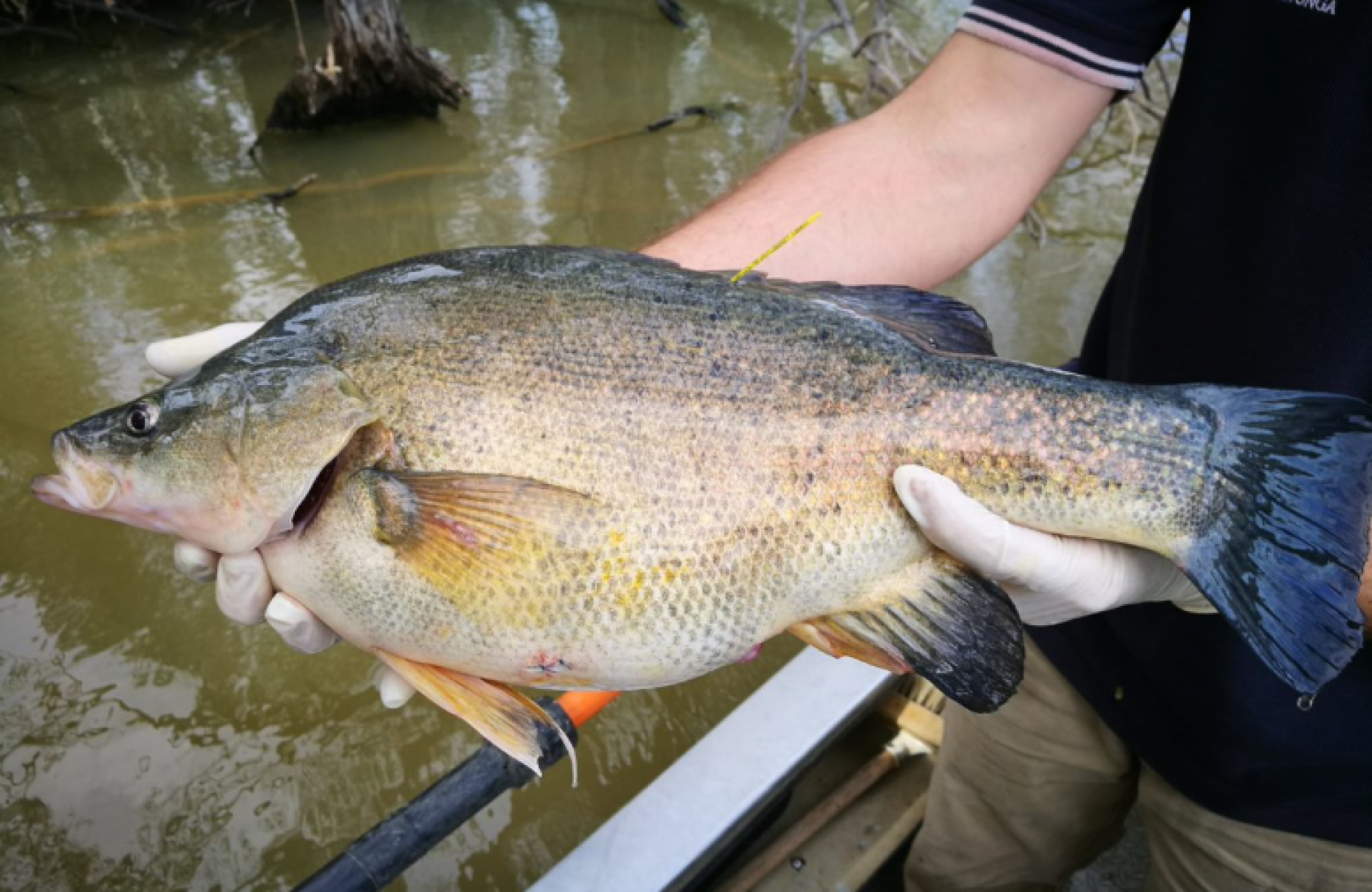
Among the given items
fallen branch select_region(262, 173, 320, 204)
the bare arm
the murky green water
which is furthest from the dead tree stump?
the bare arm

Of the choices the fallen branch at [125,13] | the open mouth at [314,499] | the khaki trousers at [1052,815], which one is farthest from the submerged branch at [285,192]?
the khaki trousers at [1052,815]

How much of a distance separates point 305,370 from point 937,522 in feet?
3.66

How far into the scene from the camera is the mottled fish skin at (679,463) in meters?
1.44

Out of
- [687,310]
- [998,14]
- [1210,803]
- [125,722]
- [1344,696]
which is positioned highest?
[998,14]

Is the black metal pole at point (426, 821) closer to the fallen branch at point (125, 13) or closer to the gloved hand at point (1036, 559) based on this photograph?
the gloved hand at point (1036, 559)

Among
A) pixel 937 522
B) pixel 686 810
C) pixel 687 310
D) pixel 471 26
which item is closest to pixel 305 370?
pixel 687 310

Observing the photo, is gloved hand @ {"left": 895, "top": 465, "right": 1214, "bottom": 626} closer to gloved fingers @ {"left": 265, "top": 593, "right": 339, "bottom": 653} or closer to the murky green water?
the murky green water

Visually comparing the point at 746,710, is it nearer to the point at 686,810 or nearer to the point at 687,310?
the point at 686,810

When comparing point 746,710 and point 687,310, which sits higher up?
point 687,310

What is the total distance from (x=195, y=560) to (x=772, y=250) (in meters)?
1.28

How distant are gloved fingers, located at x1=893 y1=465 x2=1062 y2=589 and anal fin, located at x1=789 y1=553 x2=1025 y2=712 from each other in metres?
0.05

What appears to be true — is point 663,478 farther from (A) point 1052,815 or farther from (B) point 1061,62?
(A) point 1052,815

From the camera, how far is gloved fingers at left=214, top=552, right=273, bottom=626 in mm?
1547

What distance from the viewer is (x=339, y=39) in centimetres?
736
